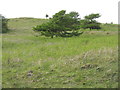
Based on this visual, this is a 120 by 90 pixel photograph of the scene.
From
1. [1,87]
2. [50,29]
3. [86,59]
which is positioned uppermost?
[50,29]

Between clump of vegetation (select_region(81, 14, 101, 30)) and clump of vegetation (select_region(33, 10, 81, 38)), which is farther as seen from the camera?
clump of vegetation (select_region(81, 14, 101, 30))

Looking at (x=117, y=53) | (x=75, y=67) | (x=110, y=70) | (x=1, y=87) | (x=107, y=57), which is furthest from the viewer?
(x=117, y=53)

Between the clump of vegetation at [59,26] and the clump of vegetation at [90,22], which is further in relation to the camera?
the clump of vegetation at [90,22]

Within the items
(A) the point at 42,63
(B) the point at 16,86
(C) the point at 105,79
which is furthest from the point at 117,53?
(B) the point at 16,86

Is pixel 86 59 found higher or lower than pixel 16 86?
higher

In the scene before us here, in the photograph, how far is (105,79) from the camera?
8.04 m

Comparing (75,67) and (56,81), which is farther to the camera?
(75,67)

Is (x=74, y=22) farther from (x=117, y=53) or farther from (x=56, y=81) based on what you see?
(x=56, y=81)

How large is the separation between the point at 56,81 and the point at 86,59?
3274 millimetres

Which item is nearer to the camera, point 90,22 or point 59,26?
point 59,26

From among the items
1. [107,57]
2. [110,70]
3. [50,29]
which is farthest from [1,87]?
[50,29]

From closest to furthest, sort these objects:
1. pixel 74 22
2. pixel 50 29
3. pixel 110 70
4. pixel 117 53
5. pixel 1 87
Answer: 1. pixel 1 87
2. pixel 110 70
3. pixel 117 53
4. pixel 50 29
5. pixel 74 22

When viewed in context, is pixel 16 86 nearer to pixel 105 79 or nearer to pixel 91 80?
pixel 91 80

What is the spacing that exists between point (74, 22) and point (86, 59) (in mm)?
22502
